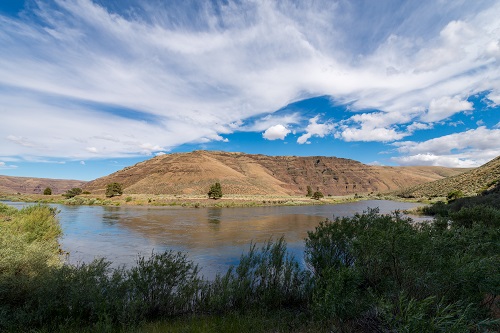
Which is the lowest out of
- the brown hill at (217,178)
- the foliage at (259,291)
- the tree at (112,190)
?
the foliage at (259,291)

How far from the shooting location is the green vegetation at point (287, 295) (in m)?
4.52

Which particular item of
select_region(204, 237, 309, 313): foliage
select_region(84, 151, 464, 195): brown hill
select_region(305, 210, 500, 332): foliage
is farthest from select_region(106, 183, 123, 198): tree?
select_region(305, 210, 500, 332): foliage

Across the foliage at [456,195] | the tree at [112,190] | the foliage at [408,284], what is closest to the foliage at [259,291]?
the foliage at [408,284]

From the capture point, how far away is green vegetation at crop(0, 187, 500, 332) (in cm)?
452

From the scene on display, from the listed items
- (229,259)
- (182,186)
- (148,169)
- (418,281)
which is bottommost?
(229,259)

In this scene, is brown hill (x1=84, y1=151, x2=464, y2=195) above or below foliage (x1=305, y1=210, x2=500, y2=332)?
above

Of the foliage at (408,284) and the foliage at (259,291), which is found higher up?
the foliage at (408,284)

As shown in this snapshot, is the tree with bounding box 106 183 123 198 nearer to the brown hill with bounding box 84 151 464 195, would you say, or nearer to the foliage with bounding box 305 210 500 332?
the brown hill with bounding box 84 151 464 195

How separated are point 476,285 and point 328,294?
253 cm

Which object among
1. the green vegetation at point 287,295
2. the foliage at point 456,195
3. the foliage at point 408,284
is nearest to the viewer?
the foliage at point 408,284

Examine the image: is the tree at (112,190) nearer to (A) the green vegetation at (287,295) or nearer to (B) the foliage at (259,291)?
(A) the green vegetation at (287,295)

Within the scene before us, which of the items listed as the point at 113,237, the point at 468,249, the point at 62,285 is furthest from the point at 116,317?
the point at 113,237

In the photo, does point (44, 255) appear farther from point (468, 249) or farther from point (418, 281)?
point (468, 249)

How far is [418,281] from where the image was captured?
4.69 meters
